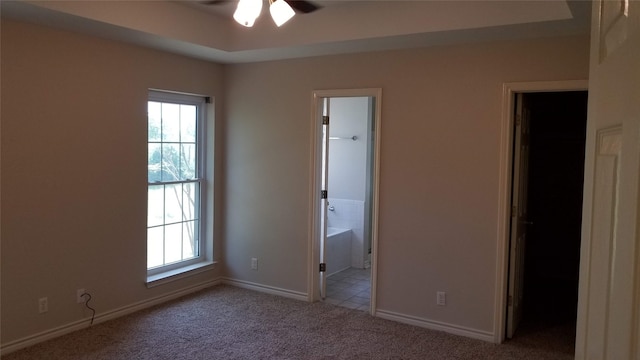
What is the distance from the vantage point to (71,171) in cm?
388

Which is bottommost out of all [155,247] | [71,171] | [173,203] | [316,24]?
→ [155,247]

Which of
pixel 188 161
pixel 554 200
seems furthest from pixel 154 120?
pixel 554 200

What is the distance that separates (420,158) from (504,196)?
29.1 inches

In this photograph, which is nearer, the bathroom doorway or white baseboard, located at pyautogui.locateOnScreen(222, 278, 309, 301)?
white baseboard, located at pyautogui.locateOnScreen(222, 278, 309, 301)

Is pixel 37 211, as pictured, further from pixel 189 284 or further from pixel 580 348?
pixel 580 348

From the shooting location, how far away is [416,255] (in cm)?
430

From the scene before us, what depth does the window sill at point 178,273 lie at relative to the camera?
4.65 metres

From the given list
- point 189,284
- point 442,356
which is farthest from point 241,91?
point 442,356

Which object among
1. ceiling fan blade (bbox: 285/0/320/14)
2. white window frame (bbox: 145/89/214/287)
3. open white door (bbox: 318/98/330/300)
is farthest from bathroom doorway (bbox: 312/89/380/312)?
ceiling fan blade (bbox: 285/0/320/14)

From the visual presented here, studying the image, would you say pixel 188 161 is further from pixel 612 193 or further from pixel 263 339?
pixel 612 193

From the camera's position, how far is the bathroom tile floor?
16.0 feet

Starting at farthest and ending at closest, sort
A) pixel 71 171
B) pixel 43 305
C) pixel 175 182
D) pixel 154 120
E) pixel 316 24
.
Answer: pixel 175 182, pixel 154 120, pixel 316 24, pixel 71 171, pixel 43 305

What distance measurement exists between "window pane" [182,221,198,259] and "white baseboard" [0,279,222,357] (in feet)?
1.12

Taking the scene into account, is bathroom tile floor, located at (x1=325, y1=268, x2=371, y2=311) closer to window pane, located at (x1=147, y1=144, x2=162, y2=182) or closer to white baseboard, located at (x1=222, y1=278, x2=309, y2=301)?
white baseboard, located at (x1=222, y1=278, x2=309, y2=301)
